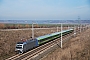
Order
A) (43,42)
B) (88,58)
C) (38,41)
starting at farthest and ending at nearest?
(43,42), (38,41), (88,58)

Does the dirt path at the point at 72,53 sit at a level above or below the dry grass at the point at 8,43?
above

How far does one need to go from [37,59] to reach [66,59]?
4979 mm

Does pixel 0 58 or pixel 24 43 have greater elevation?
pixel 24 43

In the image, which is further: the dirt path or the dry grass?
the dry grass

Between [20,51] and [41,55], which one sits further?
[20,51]

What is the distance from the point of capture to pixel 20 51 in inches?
1089

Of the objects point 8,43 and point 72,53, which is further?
point 8,43

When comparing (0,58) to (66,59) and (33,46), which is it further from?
(66,59)

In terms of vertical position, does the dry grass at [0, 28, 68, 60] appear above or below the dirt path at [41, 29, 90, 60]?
below

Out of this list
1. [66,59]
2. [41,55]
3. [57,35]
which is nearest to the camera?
[66,59]

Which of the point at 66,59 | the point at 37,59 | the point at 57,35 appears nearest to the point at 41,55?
the point at 37,59

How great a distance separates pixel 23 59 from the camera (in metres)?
23.1

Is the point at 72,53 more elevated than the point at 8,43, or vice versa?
the point at 72,53

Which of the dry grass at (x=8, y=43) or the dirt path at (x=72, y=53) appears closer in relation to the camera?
the dirt path at (x=72, y=53)
